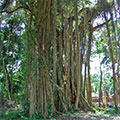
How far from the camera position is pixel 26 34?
535 cm

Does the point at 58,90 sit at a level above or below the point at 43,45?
below

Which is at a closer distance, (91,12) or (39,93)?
(39,93)

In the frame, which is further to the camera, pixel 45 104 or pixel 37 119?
pixel 45 104

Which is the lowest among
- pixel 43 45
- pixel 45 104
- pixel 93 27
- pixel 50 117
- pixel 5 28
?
pixel 50 117

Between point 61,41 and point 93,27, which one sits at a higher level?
point 93,27

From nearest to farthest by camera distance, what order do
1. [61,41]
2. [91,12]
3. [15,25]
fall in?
[61,41] < [91,12] < [15,25]

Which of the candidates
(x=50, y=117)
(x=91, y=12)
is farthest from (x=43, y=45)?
(x=91, y=12)

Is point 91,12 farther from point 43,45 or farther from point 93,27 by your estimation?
point 43,45

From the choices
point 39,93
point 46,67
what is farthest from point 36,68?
point 39,93

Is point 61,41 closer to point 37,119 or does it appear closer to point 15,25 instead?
point 37,119

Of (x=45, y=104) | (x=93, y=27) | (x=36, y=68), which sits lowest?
(x=45, y=104)

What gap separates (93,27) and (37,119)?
5177mm

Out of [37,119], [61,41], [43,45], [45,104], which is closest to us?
[37,119]

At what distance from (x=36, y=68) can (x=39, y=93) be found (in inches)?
29.4
